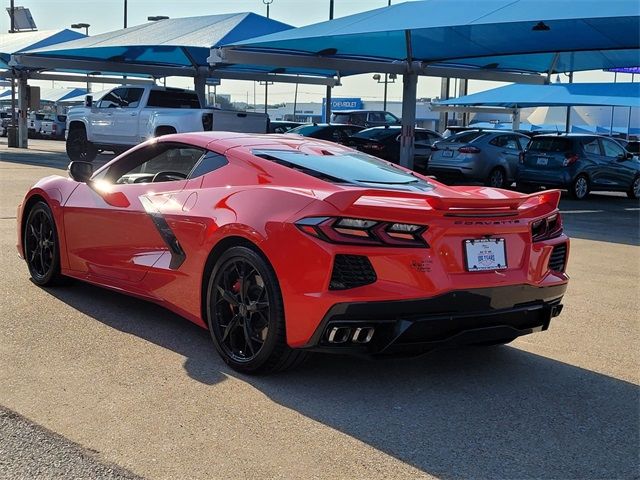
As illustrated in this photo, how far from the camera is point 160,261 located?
5.09 metres

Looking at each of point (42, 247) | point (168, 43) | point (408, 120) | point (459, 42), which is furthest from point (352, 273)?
point (168, 43)

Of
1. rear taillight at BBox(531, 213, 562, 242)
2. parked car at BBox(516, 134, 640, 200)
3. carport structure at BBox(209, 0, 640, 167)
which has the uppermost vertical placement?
carport structure at BBox(209, 0, 640, 167)

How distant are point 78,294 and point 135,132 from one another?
14075 mm

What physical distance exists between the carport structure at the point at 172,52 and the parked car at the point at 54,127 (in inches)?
497

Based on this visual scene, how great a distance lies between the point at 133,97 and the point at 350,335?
1732 cm

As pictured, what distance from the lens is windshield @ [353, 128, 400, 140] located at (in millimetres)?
21047

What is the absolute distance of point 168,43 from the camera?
2109cm

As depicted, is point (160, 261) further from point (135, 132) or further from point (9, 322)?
point (135, 132)

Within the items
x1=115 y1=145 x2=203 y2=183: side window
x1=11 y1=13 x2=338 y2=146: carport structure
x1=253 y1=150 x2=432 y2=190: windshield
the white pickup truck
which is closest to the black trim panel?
x1=115 y1=145 x2=203 y2=183: side window

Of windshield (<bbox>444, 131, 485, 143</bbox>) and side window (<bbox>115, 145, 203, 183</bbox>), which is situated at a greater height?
side window (<bbox>115, 145, 203, 183</bbox>)

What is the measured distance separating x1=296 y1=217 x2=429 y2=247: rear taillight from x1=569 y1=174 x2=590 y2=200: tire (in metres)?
14.7

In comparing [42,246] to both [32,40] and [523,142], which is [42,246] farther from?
[32,40]

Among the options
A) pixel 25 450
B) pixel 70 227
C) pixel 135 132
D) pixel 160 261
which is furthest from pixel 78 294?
pixel 135 132

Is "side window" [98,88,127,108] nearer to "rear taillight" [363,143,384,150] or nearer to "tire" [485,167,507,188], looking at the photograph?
"rear taillight" [363,143,384,150]
